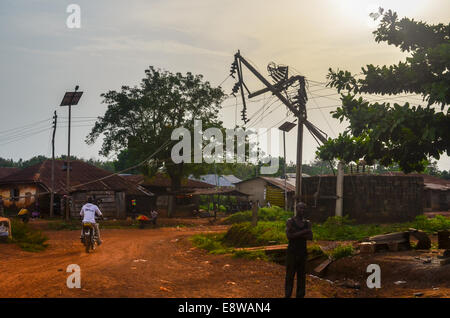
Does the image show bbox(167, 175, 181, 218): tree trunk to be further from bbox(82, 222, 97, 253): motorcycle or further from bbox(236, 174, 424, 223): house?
bbox(82, 222, 97, 253): motorcycle

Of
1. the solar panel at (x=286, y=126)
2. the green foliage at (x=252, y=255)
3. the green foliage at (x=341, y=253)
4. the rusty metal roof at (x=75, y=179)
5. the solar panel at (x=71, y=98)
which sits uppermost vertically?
the solar panel at (x=71, y=98)

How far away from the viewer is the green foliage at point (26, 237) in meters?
14.5

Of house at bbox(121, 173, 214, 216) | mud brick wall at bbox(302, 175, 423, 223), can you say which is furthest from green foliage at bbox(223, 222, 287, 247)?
house at bbox(121, 173, 214, 216)

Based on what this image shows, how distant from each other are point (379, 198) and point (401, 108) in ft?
48.8

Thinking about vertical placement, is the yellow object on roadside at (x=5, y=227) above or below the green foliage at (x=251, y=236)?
above

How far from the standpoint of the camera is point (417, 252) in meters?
12.0

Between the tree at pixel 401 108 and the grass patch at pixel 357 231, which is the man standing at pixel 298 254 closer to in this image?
the tree at pixel 401 108

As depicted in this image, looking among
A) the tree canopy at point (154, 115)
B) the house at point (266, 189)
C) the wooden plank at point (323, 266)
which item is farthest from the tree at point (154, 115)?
the wooden plank at point (323, 266)

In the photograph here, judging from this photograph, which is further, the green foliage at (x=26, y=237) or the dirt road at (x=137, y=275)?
the green foliage at (x=26, y=237)

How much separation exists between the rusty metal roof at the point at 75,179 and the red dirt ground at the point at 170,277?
68.8ft

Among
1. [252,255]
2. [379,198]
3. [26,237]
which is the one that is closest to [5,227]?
[26,237]

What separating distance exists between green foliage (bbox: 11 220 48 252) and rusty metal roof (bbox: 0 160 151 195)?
16564 mm

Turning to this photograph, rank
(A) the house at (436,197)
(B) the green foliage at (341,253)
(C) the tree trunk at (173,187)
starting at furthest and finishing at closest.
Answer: (A) the house at (436,197) < (C) the tree trunk at (173,187) < (B) the green foliage at (341,253)
